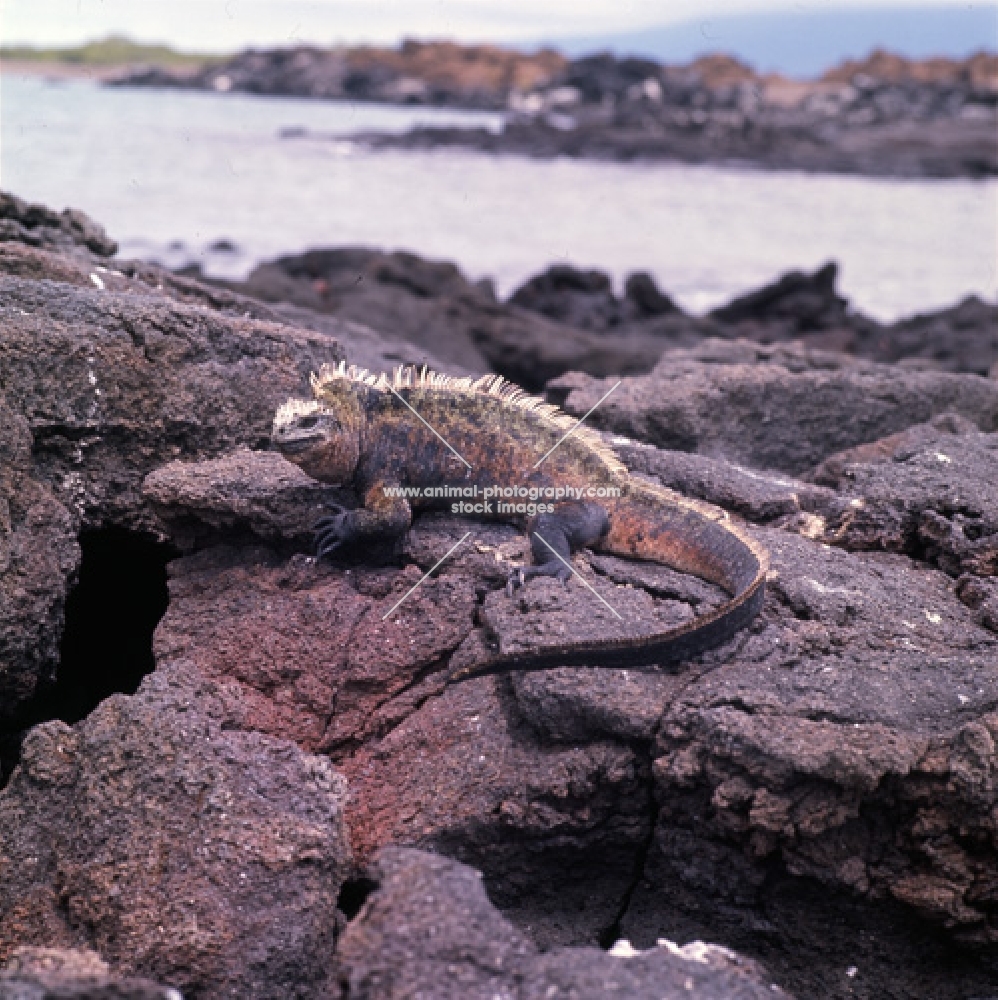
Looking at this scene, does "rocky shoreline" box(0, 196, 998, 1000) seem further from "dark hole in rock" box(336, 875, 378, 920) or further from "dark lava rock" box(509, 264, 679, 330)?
"dark lava rock" box(509, 264, 679, 330)

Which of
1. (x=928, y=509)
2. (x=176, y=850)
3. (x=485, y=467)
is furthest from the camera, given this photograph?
(x=928, y=509)

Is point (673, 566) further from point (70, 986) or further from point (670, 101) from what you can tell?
point (670, 101)

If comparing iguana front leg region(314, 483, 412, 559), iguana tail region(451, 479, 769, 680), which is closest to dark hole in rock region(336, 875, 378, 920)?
iguana tail region(451, 479, 769, 680)

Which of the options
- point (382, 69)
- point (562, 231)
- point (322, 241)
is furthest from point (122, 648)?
point (382, 69)

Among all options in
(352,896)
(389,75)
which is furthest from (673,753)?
(389,75)

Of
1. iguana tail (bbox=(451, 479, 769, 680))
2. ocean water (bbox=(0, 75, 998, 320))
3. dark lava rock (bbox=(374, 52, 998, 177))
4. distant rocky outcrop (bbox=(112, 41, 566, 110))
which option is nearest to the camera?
iguana tail (bbox=(451, 479, 769, 680))
